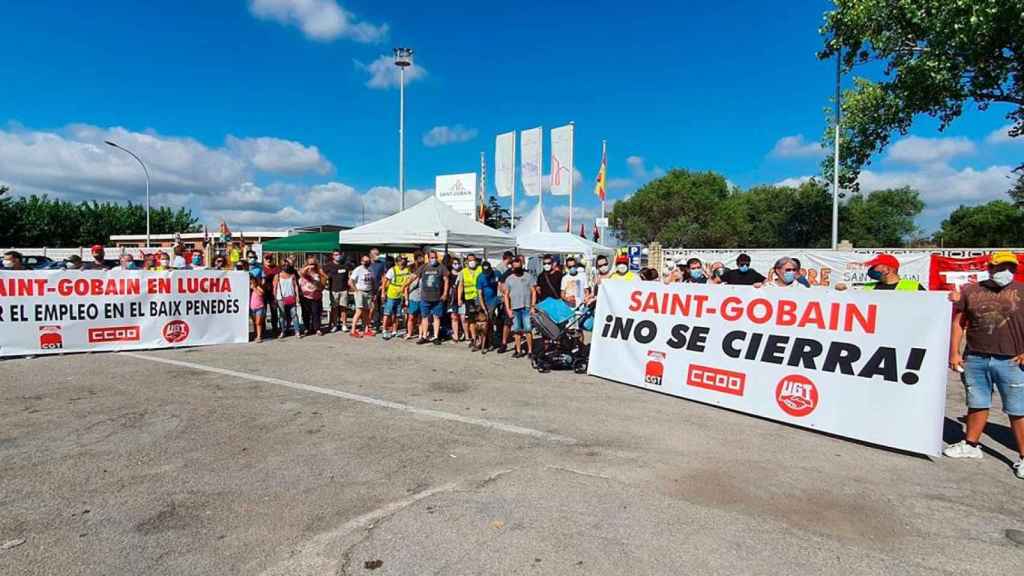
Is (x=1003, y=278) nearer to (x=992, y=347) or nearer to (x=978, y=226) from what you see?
(x=992, y=347)

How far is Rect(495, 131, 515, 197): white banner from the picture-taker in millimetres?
32028

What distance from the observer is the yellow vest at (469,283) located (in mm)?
10773

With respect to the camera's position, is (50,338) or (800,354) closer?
(800,354)

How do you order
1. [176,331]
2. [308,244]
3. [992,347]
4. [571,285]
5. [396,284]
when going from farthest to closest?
[308,244], [396,284], [571,285], [176,331], [992,347]

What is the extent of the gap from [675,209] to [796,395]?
5129 cm

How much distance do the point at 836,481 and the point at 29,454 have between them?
640 cm

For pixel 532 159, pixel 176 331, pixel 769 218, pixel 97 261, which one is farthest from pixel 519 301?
pixel 769 218

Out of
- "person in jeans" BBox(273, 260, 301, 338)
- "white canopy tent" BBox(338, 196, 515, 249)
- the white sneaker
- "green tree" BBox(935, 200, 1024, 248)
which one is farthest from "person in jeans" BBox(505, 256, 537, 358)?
"green tree" BBox(935, 200, 1024, 248)

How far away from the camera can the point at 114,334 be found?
368 inches

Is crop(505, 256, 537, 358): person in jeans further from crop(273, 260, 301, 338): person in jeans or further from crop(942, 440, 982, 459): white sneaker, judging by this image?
crop(942, 440, 982, 459): white sneaker

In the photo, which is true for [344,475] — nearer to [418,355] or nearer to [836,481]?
[836,481]

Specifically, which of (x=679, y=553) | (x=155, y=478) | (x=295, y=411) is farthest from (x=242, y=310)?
(x=679, y=553)

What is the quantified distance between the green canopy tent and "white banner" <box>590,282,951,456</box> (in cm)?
1354

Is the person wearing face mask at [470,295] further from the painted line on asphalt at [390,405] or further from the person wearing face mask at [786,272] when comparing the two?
the person wearing face mask at [786,272]
